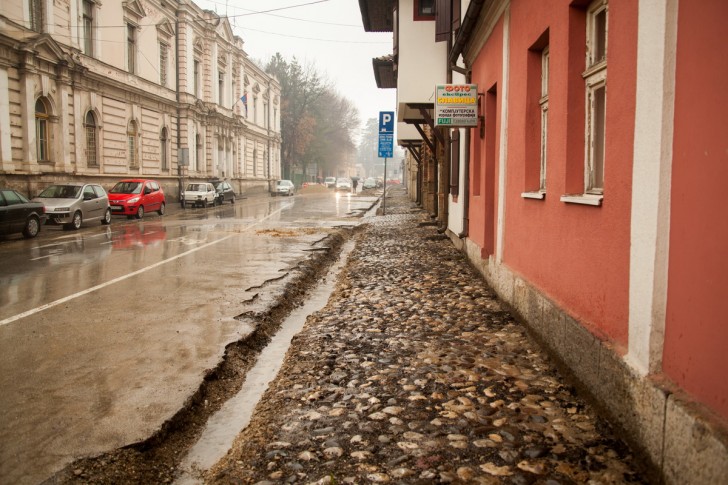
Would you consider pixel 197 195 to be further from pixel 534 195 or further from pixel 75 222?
pixel 534 195

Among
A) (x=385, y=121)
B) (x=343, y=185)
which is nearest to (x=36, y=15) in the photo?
(x=385, y=121)

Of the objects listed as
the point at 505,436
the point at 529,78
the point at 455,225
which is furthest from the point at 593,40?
the point at 455,225

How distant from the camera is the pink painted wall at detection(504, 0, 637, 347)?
12.5 feet

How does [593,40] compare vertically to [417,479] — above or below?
above

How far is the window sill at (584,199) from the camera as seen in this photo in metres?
4.27

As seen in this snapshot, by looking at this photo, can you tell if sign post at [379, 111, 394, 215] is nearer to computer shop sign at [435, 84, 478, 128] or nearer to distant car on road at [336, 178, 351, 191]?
computer shop sign at [435, 84, 478, 128]

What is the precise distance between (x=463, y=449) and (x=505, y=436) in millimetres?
340

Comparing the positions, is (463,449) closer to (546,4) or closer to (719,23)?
(719,23)

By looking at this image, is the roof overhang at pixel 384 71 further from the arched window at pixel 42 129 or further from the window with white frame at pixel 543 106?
the window with white frame at pixel 543 106

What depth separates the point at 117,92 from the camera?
102ft

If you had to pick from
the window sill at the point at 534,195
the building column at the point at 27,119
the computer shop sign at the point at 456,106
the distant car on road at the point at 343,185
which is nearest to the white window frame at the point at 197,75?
the building column at the point at 27,119

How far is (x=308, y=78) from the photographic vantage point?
76.9 m

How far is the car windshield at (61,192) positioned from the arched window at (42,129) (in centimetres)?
512

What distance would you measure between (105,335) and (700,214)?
5.70 m
